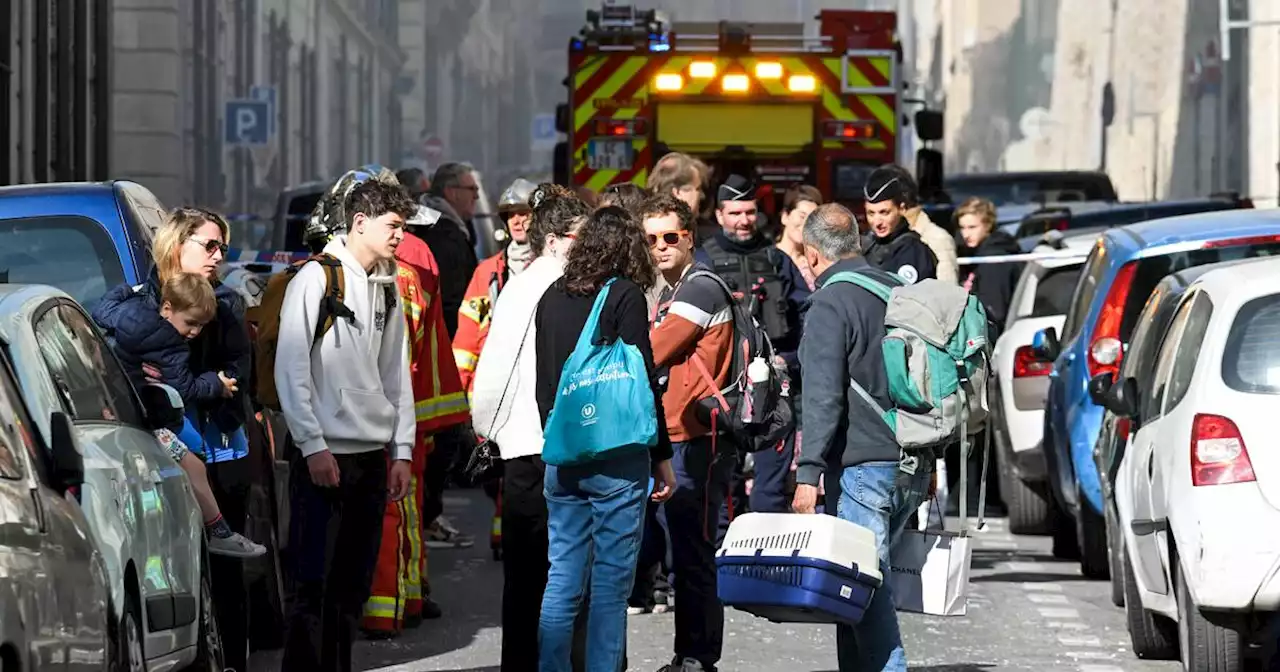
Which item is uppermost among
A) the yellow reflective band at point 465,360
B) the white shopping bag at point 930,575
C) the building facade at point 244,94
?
the building facade at point 244,94

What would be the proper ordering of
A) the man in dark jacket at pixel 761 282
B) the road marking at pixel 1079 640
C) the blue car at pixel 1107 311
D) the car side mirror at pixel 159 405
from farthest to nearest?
the blue car at pixel 1107 311 < the man in dark jacket at pixel 761 282 < the road marking at pixel 1079 640 < the car side mirror at pixel 159 405

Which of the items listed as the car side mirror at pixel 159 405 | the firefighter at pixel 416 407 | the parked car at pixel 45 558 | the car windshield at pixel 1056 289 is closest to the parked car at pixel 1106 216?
the car windshield at pixel 1056 289

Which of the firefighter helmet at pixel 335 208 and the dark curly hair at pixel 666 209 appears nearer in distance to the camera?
the firefighter helmet at pixel 335 208

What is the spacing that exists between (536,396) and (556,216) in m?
0.70

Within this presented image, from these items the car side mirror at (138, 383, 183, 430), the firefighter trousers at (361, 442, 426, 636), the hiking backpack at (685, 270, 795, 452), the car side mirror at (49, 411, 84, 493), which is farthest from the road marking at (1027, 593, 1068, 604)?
the car side mirror at (49, 411, 84, 493)

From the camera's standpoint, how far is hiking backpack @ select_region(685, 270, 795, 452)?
9.43 m

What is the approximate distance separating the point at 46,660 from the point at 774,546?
111 inches

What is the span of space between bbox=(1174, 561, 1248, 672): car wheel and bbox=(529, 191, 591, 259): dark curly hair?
86.8 inches

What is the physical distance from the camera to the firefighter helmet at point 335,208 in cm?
891

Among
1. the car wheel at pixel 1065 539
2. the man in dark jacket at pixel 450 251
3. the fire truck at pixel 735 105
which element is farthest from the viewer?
the fire truck at pixel 735 105

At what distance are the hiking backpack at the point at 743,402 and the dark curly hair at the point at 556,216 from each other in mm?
719

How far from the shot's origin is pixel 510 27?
10088cm

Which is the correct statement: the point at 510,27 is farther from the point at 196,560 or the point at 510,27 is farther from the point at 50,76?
the point at 196,560

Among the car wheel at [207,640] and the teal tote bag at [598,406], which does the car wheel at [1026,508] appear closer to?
the teal tote bag at [598,406]
